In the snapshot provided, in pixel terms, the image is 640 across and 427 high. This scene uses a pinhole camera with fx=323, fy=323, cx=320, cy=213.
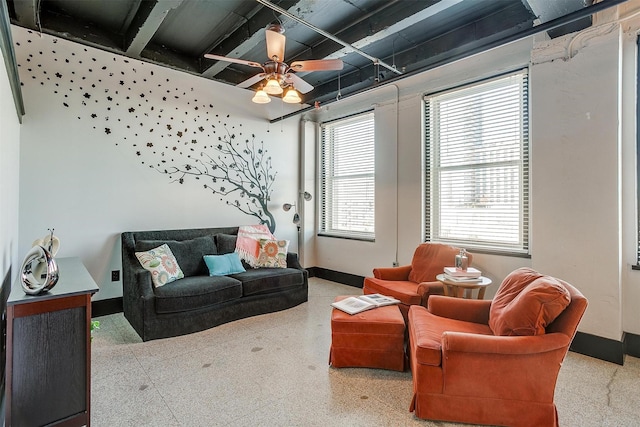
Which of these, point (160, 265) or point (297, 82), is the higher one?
point (297, 82)

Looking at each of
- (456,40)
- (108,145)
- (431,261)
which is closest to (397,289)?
(431,261)

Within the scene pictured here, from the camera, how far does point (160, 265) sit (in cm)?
341

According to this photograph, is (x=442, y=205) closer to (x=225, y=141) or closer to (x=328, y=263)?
(x=328, y=263)

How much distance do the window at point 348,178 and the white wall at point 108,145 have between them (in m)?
1.65

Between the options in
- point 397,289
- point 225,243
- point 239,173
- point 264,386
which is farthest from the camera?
point 239,173

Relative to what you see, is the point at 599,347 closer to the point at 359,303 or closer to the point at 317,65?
the point at 359,303

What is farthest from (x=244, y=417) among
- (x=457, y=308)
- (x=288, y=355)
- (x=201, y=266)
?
(x=201, y=266)

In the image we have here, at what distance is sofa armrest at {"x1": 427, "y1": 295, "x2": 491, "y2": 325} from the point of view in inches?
97.0

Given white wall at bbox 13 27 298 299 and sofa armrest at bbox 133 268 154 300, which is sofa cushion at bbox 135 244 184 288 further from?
white wall at bbox 13 27 298 299

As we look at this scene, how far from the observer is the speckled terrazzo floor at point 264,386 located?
78.5 inches

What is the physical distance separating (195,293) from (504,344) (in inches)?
108

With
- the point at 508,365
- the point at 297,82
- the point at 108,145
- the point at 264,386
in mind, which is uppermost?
the point at 297,82

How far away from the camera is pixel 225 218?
4.85 meters

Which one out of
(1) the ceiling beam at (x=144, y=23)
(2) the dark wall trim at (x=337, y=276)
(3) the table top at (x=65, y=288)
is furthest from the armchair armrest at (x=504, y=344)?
(1) the ceiling beam at (x=144, y=23)
